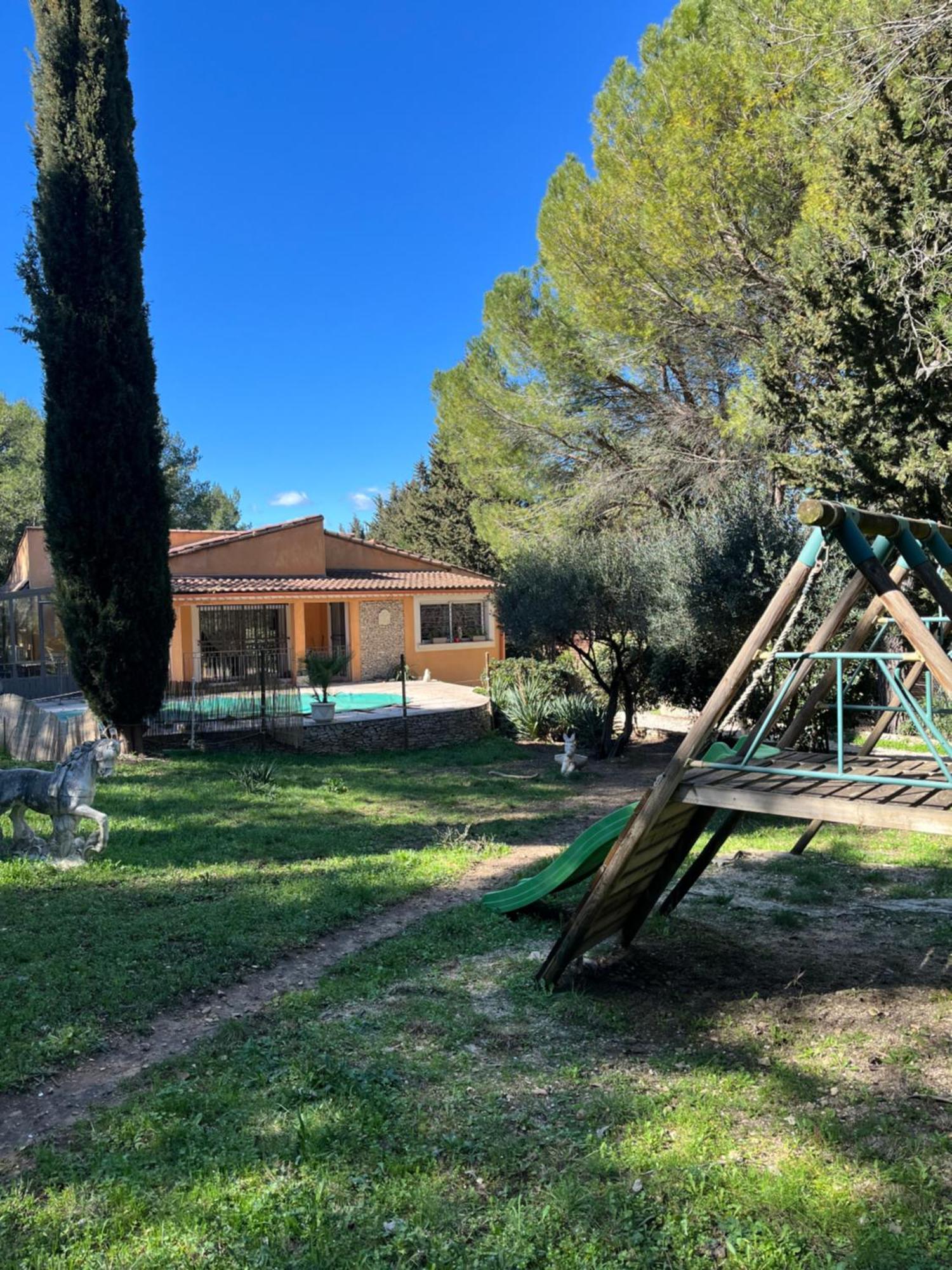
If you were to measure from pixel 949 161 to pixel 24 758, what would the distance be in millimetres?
15517

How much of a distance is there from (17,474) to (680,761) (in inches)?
1619

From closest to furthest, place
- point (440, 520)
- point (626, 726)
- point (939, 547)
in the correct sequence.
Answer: point (939, 547), point (626, 726), point (440, 520)

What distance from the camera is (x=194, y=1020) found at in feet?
15.0

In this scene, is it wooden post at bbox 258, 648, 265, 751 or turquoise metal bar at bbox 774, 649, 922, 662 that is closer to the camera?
turquoise metal bar at bbox 774, 649, 922, 662

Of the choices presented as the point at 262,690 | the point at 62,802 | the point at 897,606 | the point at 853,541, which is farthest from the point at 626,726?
the point at 897,606

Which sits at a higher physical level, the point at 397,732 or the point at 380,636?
the point at 380,636

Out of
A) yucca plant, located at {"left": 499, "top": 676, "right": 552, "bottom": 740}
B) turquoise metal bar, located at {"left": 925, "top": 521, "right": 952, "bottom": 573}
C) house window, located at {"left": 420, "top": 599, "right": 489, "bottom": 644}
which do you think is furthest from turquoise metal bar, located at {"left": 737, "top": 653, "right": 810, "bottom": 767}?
house window, located at {"left": 420, "top": 599, "right": 489, "bottom": 644}

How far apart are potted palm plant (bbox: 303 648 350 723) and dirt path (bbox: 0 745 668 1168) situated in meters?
8.26

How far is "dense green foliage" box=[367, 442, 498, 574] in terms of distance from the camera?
1464 inches

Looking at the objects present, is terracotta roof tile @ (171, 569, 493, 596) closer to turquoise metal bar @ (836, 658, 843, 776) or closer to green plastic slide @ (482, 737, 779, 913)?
green plastic slide @ (482, 737, 779, 913)

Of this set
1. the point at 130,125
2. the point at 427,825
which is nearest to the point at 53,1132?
the point at 427,825

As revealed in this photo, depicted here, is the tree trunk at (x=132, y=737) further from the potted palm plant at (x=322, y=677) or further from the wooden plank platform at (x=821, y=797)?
the wooden plank platform at (x=821, y=797)

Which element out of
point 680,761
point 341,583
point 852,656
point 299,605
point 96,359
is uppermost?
point 96,359

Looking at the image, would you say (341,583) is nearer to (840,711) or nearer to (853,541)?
(840,711)
